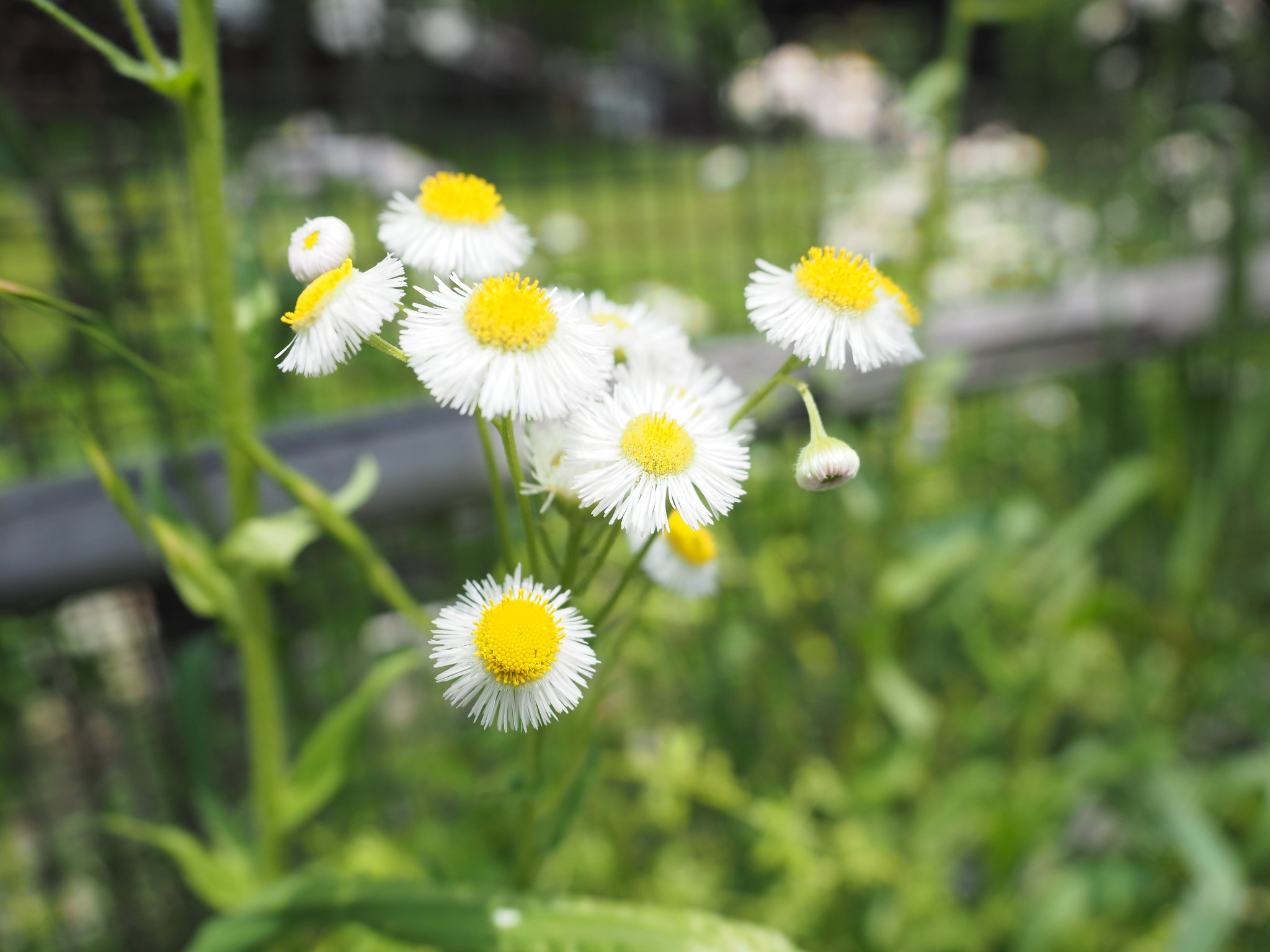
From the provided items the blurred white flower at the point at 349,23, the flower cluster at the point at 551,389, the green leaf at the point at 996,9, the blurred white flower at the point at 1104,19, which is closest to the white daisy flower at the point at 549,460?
the flower cluster at the point at 551,389

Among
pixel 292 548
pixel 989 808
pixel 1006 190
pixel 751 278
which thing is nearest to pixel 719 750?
pixel 989 808

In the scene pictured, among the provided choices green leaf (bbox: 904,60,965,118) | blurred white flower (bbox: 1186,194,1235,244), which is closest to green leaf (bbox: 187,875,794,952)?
green leaf (bbox: 904,60,965,118)

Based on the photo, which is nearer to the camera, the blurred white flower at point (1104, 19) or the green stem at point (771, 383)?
the green stem at point (771, 383)

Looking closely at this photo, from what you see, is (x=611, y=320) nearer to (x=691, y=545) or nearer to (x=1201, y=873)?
(x=691, y=545)

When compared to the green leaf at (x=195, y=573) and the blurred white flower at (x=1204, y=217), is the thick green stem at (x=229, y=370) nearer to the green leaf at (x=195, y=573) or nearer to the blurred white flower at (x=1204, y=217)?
the green leaf at (x=195, y=573)

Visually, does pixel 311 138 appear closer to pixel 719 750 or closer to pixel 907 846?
pixel 719 750
